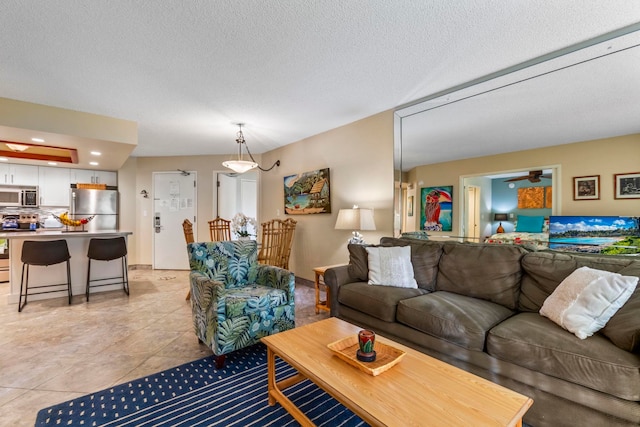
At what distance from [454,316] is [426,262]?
2.65 ft

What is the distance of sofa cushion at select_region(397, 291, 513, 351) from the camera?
5.87ft

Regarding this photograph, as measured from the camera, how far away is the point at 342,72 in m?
2.49

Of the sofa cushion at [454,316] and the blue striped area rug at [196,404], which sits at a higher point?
the sofa cushion at [454,316]

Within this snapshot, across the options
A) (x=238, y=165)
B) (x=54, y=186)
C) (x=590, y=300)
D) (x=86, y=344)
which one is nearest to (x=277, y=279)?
(x=86, y=344)

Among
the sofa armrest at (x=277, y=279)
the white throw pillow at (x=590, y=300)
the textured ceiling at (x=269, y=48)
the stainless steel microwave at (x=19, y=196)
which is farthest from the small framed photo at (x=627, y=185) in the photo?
the stainless steel microwave at (x=19, y=196)

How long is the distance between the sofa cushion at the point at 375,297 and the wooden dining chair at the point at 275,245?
1459 millimetres

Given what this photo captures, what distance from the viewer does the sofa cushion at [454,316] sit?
179 cm

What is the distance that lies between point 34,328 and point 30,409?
5.29 feet

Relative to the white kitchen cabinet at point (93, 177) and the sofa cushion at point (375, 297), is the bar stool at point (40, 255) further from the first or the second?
the sofa cushion at point (375, 297)

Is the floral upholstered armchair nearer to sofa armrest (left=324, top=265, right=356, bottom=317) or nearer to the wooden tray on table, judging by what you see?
sofa armrest (left=324, top=265, right=356, bottom=317)

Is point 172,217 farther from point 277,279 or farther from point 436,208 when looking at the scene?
point 436,208

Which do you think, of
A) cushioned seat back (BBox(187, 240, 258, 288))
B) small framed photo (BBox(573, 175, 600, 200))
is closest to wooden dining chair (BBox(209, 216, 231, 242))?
cushioned seat back (BBox(187, 240, 258, 288))

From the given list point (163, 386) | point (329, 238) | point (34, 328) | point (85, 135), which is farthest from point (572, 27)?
point (34, 328)

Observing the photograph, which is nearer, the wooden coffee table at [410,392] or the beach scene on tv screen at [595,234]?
the wooden coffee table at [410,392]
